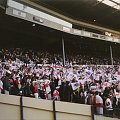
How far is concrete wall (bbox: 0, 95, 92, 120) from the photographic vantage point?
9.09m

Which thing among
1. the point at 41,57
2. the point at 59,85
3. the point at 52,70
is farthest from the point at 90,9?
the point at 59,85

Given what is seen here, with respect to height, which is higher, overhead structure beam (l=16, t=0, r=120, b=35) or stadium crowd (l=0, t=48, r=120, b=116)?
overhead structure beam (l=16, t=0, r=120, b=35)

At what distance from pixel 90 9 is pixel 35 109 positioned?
14.9 meters

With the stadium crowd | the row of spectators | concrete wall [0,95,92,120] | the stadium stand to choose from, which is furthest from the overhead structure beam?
concrete wall [0,95,92,120]

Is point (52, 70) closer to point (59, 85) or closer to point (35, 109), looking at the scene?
point (59, 85)

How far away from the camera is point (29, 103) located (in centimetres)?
965

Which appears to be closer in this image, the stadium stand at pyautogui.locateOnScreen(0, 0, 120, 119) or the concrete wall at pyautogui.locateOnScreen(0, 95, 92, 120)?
the concrete wall at pyautogui.locateOnScreen(0, 95, 92, 120)

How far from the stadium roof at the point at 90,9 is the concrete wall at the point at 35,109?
331 inches

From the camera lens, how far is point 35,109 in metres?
9.61

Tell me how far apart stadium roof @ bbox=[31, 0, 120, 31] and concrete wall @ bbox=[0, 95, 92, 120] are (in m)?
8.41

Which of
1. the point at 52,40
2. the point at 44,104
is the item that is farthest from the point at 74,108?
the point at 52,40

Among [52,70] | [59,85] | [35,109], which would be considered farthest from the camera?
[52,70]

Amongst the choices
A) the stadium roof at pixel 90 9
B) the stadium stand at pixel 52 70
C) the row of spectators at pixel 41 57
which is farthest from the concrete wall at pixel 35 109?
the stadium roof at pixel 90 9

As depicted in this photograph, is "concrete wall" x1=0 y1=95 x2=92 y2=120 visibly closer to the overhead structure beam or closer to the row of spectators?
the row of spectators
